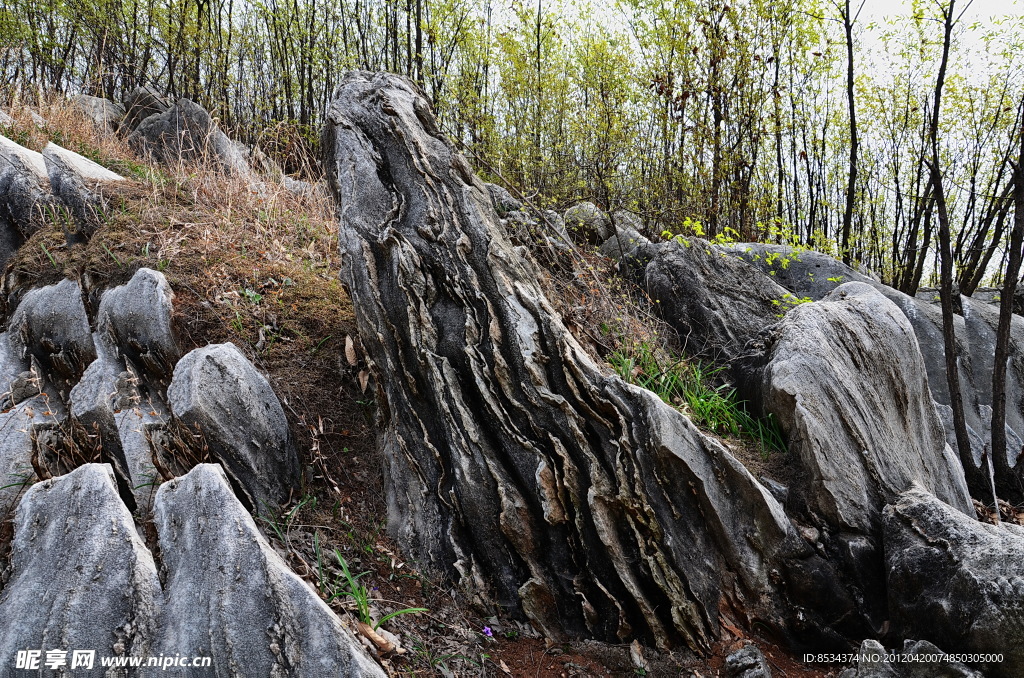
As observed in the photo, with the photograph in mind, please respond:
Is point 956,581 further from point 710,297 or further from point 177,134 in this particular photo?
point 177,134

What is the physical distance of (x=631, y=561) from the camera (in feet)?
10.3

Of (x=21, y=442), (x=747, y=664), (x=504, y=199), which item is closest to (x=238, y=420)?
(x=21, y=442)

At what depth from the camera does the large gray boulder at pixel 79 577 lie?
7.75ft

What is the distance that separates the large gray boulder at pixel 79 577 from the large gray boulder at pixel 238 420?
0.61 m

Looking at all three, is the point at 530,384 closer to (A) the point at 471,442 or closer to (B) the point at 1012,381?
(A) the point at 471,442

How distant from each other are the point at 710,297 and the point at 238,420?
4.01m

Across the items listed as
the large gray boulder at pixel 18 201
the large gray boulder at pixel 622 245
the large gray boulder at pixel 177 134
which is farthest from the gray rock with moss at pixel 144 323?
the large gray boulder at pixel 622 245

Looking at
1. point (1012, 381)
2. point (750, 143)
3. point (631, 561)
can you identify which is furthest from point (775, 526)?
point (750, 143)

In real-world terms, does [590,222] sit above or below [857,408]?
above

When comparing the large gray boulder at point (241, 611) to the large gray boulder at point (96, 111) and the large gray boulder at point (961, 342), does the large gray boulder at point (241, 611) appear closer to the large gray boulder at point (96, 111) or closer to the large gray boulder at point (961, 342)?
the large gray boulder at point (961, 342)

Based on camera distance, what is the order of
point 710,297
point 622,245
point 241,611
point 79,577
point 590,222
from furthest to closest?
point 590,222 → point 622,245 → point 710,297 → point 79,577 → point 241,611

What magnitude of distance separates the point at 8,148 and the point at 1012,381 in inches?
412

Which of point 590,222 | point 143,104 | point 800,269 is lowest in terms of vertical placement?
point 800,269

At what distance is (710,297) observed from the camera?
218 inches
